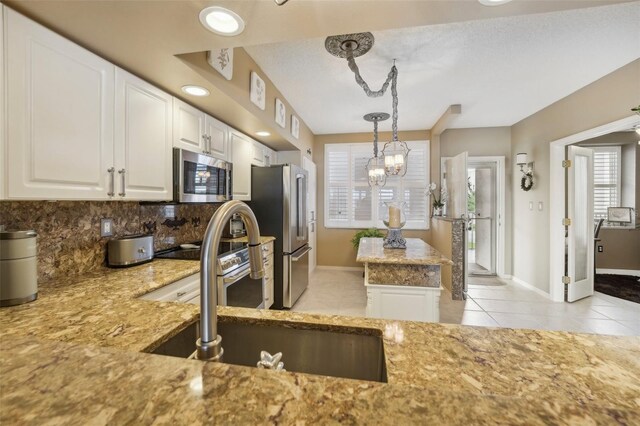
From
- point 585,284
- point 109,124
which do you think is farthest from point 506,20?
point 585,284

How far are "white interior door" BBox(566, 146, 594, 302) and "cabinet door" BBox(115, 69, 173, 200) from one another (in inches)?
179

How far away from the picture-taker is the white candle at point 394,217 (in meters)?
2.50

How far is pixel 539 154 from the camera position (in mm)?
3836

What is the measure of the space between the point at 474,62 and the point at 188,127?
2.68 m

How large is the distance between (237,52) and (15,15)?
4.47 feet

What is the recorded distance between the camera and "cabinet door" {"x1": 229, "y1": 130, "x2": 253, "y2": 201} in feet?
9.24

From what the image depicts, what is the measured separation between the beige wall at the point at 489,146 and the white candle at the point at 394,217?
107 inches

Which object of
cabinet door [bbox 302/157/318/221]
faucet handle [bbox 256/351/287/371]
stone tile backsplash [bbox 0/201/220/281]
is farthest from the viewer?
cabinet door [bbox 302/157/318/221]

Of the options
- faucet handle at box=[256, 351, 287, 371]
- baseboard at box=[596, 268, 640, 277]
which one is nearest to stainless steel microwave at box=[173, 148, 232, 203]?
faucet handle at box=[256, 351, 287, 371]

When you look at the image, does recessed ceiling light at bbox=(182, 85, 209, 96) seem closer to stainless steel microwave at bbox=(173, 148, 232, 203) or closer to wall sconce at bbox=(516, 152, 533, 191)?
stainless steel microwave at bbox=(173, 148, 232, 203)

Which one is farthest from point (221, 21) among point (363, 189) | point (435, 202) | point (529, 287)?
point (529, 287)

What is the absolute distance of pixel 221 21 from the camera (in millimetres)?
1298

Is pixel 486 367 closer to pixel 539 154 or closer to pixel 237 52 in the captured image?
pixel 237 52

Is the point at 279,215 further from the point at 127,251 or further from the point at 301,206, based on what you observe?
the point at 127,251
